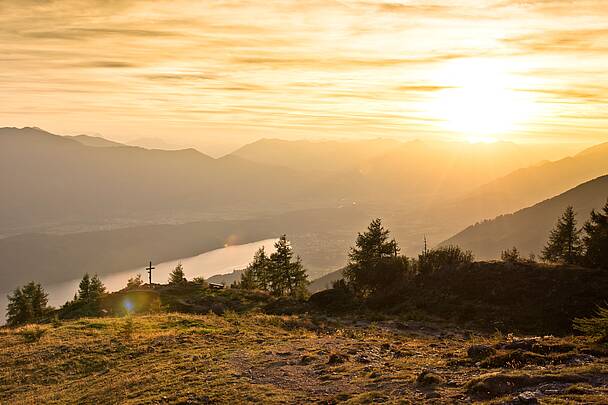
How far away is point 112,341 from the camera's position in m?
33.1

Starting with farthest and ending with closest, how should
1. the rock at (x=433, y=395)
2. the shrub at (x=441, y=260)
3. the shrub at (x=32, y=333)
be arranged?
the shrub at (x=441, y=260) < the shrub at (x=32, y=333) < the rock at (x=433, y=395)

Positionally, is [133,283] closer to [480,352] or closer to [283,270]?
[283,270]

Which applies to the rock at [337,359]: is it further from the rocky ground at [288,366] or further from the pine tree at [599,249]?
the pine tree at [599,249]

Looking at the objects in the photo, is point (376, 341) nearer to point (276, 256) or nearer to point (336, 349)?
point (336, 349)

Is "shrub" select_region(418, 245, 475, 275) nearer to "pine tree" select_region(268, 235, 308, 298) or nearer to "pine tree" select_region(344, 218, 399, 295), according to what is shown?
"pine tree" select_region(344, 218, 399, 295)

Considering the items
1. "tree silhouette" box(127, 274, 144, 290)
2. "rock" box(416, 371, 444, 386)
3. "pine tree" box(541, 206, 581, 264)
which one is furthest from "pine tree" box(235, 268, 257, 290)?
"rock" box(416, 371, 444, 386)

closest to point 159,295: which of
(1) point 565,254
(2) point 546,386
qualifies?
(2) point 546,386

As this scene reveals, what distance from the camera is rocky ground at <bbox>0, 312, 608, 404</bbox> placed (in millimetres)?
15367

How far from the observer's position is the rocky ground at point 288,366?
15.4m

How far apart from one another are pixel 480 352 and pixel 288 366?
31.3 ft

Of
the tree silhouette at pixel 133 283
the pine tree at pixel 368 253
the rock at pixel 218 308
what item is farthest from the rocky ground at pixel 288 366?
the tree silhouette at pixel 133 283

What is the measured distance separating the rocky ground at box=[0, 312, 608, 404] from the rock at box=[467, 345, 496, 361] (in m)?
0.05

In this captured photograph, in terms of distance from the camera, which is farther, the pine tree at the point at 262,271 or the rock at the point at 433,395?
the pine tree at the point at 262,271

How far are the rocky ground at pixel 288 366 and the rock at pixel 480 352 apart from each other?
0.05 meters
